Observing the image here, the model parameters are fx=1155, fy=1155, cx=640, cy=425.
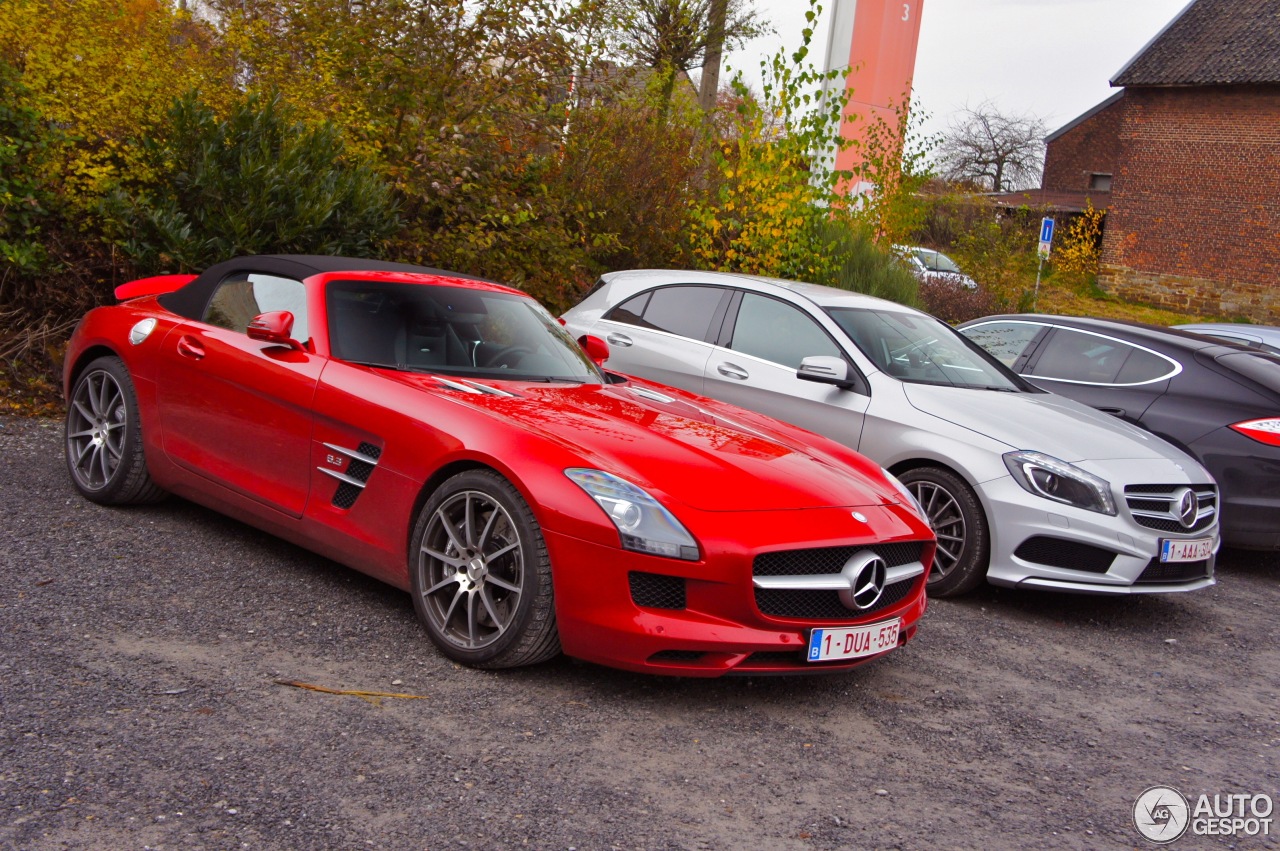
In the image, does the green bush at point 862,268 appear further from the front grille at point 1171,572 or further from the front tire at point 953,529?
the front grille at point 1171,572

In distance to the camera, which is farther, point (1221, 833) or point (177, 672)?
point (177, 672)

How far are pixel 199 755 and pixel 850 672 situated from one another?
2581mm

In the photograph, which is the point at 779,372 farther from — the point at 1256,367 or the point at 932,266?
the point at 932,266

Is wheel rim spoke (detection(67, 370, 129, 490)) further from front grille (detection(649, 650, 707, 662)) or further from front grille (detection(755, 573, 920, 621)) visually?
front grille (detection(755, 573, 920, 621))

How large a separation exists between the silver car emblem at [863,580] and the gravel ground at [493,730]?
447mm

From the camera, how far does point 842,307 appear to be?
23.8ft

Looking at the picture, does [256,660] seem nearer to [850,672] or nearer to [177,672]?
[177,672]

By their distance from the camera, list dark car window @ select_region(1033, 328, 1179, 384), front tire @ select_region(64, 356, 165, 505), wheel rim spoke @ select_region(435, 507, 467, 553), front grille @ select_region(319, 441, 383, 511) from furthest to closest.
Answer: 1. dark car window @ select_region(1033, 328, 1179, 384)
2. front tire @ select_region(64, 356, 165, 505)
3. front grille @ select_region(319, 441, 383, 511)
4. wheel rim spoke @ select_region(435, 507, 467, 553)

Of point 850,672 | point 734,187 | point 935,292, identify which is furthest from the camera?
point 935,292

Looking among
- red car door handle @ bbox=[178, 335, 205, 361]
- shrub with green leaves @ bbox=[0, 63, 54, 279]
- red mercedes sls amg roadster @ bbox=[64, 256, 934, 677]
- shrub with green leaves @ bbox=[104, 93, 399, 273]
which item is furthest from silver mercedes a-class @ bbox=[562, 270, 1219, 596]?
shrub with green leaves @ bbox=[0, 63, 54, 279]

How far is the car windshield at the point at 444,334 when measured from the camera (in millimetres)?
5043

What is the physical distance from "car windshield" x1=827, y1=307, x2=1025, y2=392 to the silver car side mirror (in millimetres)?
415

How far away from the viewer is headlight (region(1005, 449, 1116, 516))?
5840mm

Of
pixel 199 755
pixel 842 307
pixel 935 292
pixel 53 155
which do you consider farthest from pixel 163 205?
pixel 935 292
